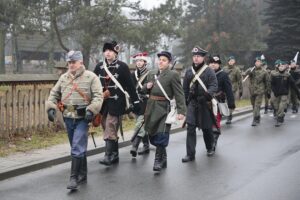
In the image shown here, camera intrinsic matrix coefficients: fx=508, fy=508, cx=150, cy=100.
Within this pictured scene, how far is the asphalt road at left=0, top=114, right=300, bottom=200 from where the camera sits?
6.48 m

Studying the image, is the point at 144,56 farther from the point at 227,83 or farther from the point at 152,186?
the point at 152,186

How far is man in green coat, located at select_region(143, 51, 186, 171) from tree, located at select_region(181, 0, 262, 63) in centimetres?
2597

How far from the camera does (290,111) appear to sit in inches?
742

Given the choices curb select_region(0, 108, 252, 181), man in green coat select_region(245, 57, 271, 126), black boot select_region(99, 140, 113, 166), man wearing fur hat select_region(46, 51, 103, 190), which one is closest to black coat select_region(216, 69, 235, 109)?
curb select_region(0, 108, 252, 181)

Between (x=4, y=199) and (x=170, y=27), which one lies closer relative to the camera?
(x=4, y=199)

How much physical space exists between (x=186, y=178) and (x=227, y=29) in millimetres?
28411

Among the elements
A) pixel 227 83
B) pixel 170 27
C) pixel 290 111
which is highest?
pixel 170 27

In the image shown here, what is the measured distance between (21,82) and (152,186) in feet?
15.4

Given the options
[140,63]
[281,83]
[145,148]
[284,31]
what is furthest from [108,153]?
[284,31]

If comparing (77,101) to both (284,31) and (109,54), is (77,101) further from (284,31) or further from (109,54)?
(284,31)

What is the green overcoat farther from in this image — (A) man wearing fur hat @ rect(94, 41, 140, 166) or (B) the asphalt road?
Result: (B) the asphalt road

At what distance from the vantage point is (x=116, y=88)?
319 inches

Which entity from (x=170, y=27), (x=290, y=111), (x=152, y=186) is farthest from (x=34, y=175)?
(x=170, y=27)

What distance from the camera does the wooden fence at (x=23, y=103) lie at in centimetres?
1001
